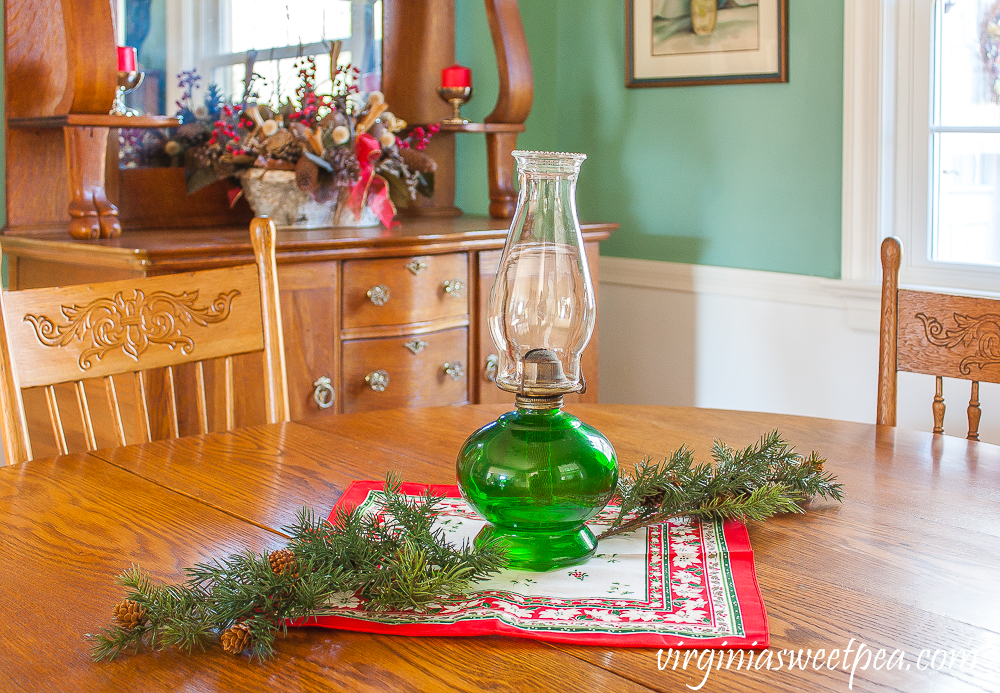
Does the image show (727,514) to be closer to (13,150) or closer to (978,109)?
(978,109)

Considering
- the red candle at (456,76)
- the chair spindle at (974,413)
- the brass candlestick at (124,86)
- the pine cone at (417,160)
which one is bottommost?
the chair spindle at (974,413)

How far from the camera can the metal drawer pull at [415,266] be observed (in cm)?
242

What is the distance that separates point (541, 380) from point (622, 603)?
19 cm

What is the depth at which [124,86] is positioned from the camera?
244cm

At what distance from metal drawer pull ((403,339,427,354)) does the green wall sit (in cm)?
89

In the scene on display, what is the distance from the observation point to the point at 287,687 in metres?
0.68

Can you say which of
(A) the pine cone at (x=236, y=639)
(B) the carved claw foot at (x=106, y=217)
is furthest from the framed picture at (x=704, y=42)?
(A) the pine cone at (x=236, y=639)

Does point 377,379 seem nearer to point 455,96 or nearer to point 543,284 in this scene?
point 455,96

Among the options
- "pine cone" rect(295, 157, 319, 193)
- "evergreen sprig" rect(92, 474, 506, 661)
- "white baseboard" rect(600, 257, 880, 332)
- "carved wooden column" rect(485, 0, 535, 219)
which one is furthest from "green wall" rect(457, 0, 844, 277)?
"evergreen sprig" rect(92, 474, 506, 661)

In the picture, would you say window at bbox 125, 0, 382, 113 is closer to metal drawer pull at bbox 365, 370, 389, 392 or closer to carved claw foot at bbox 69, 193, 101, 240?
carved claw foot at bbox 69, 193, 101, 240

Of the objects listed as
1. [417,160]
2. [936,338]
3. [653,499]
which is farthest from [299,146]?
[653,499]

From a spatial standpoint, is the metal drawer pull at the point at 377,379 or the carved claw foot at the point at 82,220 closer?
the carved claw foot at the point at 82,220

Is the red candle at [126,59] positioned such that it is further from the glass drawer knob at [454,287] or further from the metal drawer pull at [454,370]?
the metal drawer pull at [454,370]

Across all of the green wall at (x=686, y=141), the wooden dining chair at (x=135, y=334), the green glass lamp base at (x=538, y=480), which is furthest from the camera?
the green wall at (x=686, y=141)
